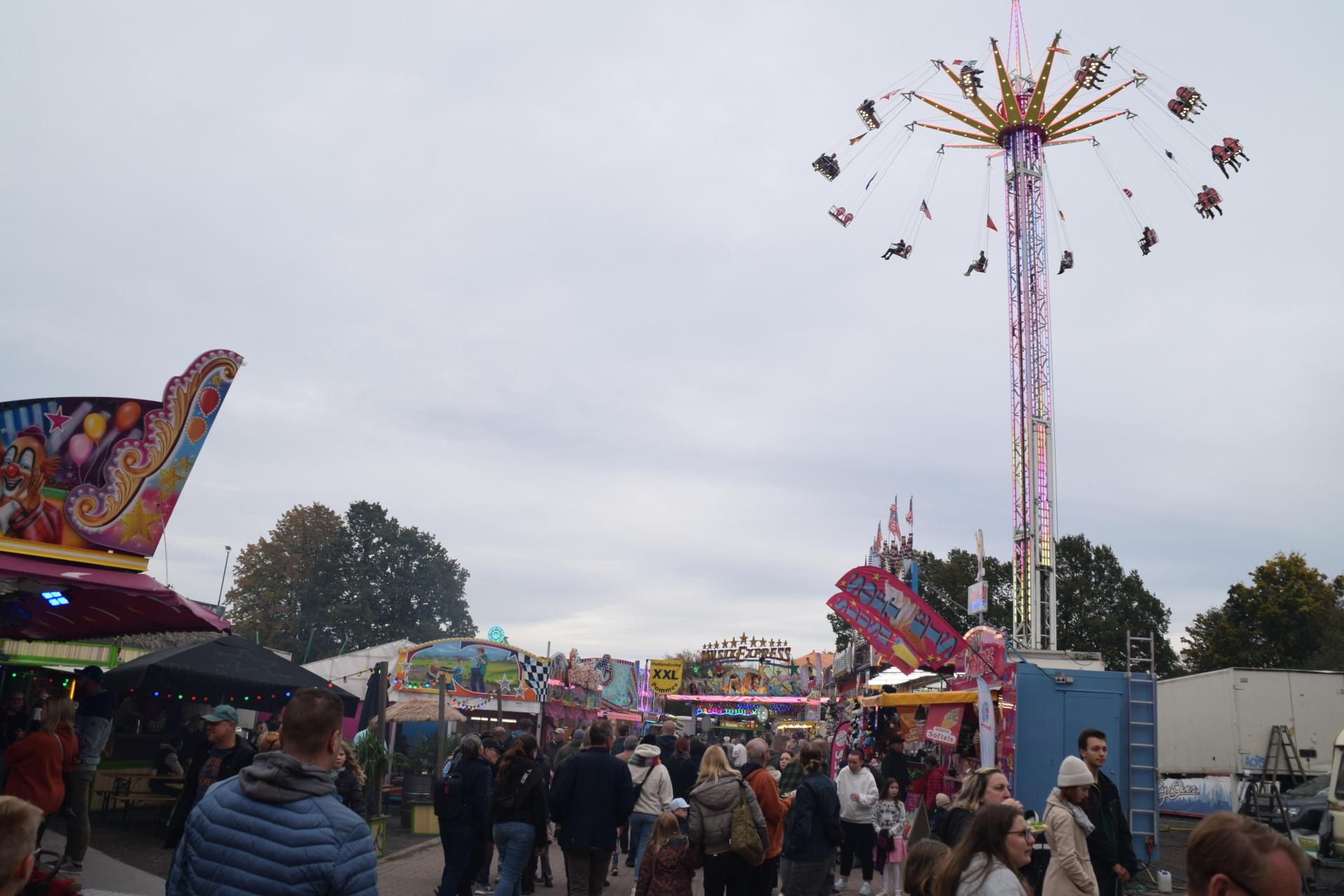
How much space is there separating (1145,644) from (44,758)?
4450 centimetres

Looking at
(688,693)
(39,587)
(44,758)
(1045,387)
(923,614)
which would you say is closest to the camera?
(44,758)

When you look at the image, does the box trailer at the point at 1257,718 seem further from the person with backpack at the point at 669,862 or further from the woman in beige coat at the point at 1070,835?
the woman in beige coat at the point at 1070,835

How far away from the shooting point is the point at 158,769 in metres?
18.3

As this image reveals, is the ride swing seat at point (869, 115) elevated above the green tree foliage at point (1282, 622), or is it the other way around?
the ride swing seat at point (869, 115)

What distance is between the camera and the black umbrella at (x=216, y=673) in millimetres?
13906

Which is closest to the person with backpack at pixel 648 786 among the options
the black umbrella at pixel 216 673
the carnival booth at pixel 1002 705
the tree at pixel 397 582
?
the black umbrella at pixel 216 673

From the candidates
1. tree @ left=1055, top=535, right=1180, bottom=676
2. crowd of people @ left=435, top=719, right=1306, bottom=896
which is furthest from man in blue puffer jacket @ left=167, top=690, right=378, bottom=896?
tree @ left=1055, top=535, right=1180, bottom=676

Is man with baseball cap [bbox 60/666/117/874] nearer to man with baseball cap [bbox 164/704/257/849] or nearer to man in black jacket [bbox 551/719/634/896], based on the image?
man with baseball cap [bbox 164/704/257/849]

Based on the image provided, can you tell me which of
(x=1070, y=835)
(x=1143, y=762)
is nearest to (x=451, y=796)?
(x=1070, y=835)

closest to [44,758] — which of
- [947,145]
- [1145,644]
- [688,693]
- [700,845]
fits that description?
[700,845]

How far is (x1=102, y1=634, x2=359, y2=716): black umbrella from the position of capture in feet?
45.6

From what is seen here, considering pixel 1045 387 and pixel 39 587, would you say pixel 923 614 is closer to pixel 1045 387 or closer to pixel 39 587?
pixel 39 587

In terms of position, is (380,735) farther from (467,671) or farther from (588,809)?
(467,671)

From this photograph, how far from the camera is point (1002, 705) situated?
14531mm
